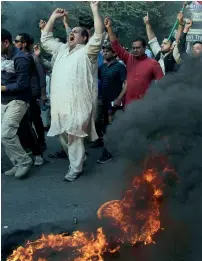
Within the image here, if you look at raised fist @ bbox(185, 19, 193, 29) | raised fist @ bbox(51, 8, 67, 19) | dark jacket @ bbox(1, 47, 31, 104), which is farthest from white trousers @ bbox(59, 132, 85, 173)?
raised fist @ bbox(185, 19, 193, 29)

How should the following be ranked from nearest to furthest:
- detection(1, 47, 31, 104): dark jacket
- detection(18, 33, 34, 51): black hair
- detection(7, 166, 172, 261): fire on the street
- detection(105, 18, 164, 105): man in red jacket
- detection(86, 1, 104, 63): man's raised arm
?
1. detection(7, 166, 172, 261): fire on the street
2. detection(86, 1, 104, 63): man's raised arm
3. detection(1, 47, 31, 104): dark jacket
4. detection(105, 18, 164, 105): man in red jacket
5. detection(18, 33, 34, 51): black hair

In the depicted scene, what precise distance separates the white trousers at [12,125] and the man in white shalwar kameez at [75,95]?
46 cm

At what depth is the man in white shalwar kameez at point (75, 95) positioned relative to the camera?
5.56 m

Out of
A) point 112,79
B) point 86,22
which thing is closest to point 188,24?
point 112,79

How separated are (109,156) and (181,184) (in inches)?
108

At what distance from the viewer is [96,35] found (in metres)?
5.30

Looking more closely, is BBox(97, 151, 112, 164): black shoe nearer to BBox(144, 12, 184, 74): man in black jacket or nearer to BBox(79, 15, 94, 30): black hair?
BBox(144, 12, 184, 74): man in black jacket

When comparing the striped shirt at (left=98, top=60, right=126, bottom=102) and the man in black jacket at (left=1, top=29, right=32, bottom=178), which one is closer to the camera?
the man in black jacket at (left=1, top=29, right=32, bottom=178)

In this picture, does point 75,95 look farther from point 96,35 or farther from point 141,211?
point 141,211

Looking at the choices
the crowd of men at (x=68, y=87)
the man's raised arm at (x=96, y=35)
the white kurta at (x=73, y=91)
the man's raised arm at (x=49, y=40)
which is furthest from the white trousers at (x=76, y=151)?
the man's raised arm at (x=49, y=40)

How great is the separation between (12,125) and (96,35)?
5.28 ft

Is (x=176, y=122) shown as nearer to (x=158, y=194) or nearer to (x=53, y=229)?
(x=158, y=194)

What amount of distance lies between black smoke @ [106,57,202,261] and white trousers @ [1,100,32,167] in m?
2.14

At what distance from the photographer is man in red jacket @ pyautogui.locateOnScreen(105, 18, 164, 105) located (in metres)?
5.65
